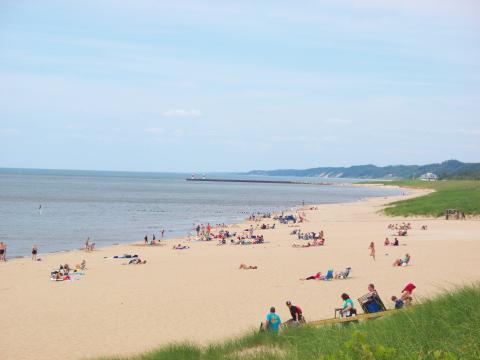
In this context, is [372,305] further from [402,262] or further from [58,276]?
Result: [58,276]

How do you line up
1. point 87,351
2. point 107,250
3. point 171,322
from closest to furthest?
point 87,351 → point 171,322 → point 107,250

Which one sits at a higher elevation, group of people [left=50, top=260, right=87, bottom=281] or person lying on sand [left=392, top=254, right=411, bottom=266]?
person lying on sand [left=392, top=254, right=411, bottom=266]

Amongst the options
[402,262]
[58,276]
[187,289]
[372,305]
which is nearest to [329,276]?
[402,262]

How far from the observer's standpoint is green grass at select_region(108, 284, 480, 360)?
7090mm

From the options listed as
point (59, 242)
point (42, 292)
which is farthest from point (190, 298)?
point (59, 242)

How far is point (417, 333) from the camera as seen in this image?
324 inches

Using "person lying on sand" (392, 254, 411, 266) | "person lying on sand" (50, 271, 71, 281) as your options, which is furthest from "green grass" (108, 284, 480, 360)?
"person lying on sand" (392, 254, 411, 266)

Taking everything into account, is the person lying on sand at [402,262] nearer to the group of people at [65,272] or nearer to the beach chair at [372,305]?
the beach chair at [372,305]

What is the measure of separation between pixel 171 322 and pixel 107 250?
19.5m

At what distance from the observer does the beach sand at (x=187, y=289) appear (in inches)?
579

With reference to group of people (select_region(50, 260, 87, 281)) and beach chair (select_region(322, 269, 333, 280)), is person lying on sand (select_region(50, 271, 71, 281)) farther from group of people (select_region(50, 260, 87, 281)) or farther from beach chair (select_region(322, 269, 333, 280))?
beach chair (select_region(322, 269, 333, 280))

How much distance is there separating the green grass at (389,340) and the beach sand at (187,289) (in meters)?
3.16

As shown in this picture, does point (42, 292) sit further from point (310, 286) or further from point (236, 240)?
point (236, 240)

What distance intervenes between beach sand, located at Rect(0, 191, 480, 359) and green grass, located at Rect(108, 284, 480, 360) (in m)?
3.16
